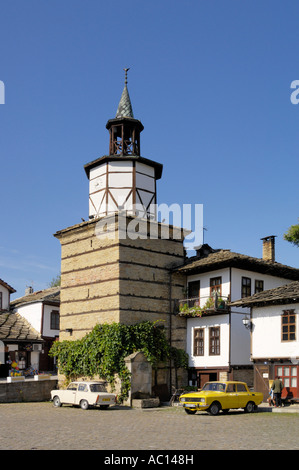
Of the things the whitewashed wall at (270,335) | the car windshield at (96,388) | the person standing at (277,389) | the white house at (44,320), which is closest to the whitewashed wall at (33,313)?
the white house at (44,320)

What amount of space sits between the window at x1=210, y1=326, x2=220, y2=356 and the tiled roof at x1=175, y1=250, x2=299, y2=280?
3.42m

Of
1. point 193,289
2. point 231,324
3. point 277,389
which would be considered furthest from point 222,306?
point 277,389

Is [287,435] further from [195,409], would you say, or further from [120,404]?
[120,404]

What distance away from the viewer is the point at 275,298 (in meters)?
→ 25.4

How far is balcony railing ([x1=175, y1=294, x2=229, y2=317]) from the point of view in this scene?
2833 cm

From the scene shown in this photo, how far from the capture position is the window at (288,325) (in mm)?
25109

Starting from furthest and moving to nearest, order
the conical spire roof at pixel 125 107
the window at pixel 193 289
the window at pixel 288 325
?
the conical spire roof at pixel 125 107
the window at pixel 193 289
the window at pixel 288 325

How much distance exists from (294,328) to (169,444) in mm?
13661

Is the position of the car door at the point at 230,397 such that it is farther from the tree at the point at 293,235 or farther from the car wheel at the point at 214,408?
the tree at the point at 293,235

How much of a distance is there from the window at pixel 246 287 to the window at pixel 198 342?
3226mm

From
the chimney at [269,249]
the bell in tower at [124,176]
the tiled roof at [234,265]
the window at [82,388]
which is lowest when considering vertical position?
the window at [82,388]

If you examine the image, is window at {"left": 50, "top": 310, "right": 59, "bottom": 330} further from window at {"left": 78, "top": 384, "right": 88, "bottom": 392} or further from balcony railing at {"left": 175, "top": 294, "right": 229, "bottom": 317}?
window at {"left": 78, "top": 384, "right": 88, "bottom": 392}

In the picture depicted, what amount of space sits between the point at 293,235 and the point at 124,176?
12.6 metres
